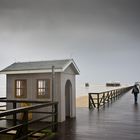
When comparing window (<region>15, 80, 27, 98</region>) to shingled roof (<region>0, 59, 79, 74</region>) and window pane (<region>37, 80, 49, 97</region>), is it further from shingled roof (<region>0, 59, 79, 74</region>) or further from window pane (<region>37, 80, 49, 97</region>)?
window pane (<region>37, 80, 49, 97</region>)

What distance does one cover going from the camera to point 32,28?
38.2 feet

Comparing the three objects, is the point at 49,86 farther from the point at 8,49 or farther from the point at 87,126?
the point at 8,49

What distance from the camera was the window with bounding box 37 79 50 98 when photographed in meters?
8.81

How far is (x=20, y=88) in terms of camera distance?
927 centimetres

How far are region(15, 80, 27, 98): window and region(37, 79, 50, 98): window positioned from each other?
2.10 ft

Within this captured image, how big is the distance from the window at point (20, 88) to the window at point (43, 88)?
640 mm

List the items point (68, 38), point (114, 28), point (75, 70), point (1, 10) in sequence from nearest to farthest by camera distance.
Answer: point (1, 10) → point (75, 70) → point (114, 28) → point (68, 38)

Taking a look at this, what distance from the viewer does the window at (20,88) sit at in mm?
9203

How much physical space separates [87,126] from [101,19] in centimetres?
473

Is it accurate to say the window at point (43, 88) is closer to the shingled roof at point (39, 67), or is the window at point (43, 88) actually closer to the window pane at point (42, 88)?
the window pane at point (42, 88)

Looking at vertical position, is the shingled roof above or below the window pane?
above

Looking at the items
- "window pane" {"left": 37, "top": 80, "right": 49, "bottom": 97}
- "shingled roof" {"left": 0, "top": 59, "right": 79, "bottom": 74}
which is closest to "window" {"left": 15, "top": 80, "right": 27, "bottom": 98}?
"shingled roof" {"left": 0, "top": 59, "right": 79, "bottom": 74}

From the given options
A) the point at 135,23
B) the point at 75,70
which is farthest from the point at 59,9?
the point at 135,23

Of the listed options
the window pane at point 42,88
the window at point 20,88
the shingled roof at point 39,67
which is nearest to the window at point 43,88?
the window pane at point 42,88
